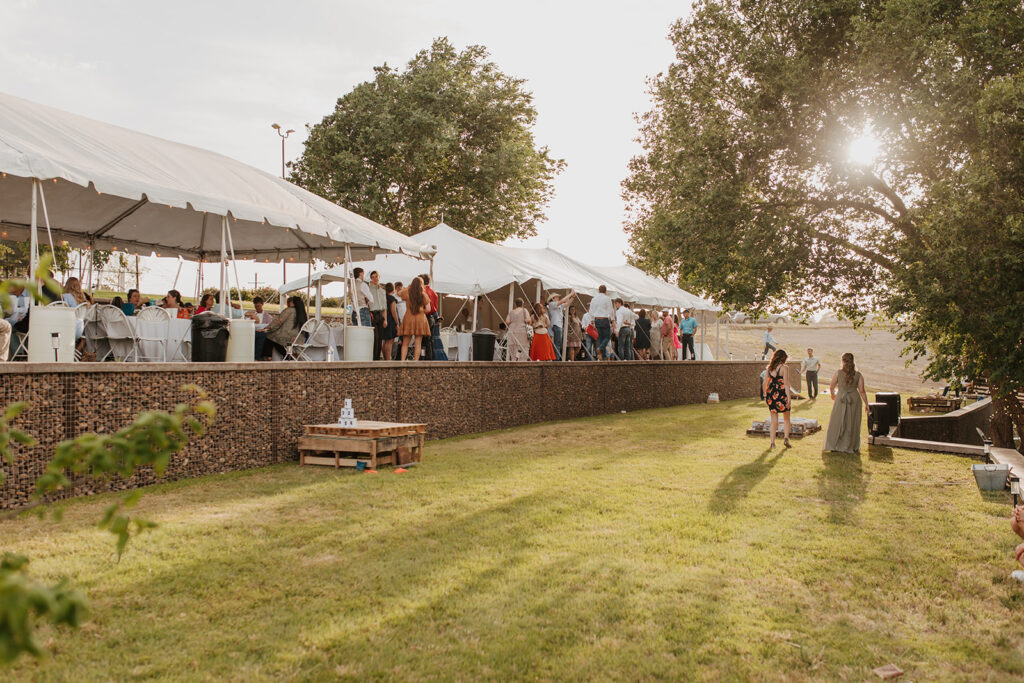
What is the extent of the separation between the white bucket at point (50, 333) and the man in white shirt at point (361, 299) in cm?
518

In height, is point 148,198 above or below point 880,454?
above

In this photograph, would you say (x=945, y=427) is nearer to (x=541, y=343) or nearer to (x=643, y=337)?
(x=541, y=343)

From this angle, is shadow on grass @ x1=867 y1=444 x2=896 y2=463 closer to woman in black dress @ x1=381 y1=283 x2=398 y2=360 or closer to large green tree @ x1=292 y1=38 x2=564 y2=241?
woman in black dress @ x1=381 y1=283 x2=398 y2=360

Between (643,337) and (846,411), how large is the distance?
10.5 metres

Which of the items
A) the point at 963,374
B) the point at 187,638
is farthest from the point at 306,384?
the point at 963,374

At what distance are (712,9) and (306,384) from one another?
1356 cm

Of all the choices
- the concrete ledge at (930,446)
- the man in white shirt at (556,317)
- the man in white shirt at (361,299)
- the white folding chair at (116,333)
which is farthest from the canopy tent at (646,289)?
the white folding chair at (116,333)

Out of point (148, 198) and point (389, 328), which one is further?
point (389, 328)

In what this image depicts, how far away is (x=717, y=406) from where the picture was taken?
22672 millimetres

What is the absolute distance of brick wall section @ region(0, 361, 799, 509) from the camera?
699 cm

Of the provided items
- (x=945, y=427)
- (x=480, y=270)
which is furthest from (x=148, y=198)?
(x=945, y=427)

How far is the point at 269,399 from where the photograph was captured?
9570mm

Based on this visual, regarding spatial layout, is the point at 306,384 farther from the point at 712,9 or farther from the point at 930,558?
the point at 712,9

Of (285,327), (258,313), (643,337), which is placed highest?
(258,313)
